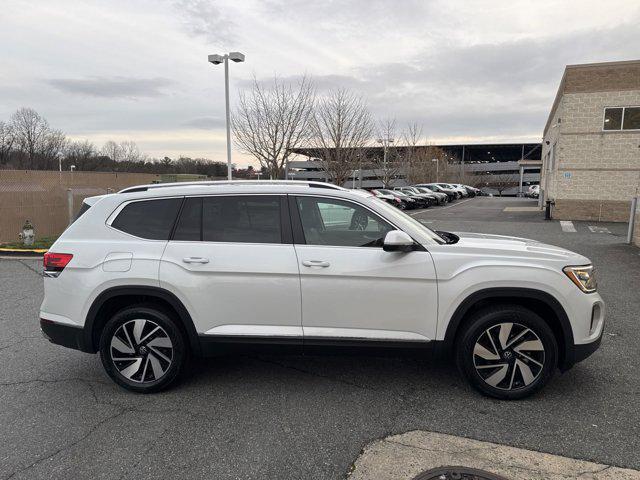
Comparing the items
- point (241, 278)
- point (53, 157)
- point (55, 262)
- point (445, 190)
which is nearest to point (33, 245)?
point (55, 262)

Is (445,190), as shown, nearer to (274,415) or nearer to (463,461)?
(274,415)

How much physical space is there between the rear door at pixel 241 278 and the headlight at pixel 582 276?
6.80ft

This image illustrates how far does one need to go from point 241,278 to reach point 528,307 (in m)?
2.26

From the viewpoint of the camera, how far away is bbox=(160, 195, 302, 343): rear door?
11.8ft

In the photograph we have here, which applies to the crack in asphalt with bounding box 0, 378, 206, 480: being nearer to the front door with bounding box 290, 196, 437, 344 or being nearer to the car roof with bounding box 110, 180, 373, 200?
the front door with bounding box 290, 196, 437, 344

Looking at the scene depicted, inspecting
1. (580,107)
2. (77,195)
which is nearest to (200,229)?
(77,195)

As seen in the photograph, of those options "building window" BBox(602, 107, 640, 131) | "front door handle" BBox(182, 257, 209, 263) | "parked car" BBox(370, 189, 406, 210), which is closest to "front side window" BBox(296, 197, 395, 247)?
"front door handle" BBox(182, 257, 209, 263)

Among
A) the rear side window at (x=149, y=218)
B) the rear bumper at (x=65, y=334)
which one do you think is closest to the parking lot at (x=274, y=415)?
the rear bumper at (x=65, y=334)

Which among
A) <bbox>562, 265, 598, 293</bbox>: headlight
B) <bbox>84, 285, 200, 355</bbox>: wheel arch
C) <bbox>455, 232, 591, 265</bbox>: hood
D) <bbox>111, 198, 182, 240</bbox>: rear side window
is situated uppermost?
<bbox>111, 198, 182, 240</bbox>: rear side window

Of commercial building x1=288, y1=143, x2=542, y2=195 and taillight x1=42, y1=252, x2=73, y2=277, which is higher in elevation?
commercial building x1=288, y1=143, x2=542, y2=195

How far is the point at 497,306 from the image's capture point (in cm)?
357

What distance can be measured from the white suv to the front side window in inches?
0.4

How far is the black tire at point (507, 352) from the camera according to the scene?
349cm

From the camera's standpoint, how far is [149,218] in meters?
3.88
